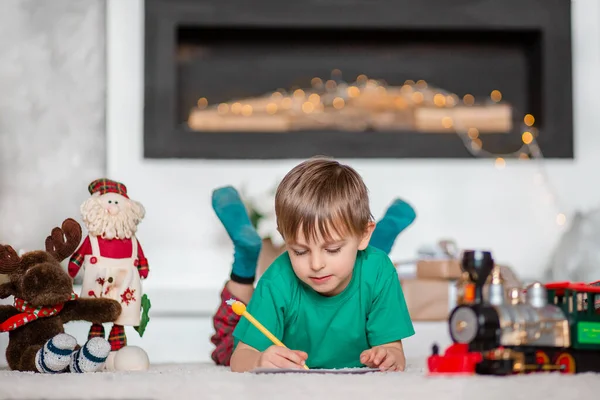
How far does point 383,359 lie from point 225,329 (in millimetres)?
440

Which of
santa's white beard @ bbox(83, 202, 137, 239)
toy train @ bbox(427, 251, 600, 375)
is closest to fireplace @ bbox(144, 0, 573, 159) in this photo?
santa's white beard @ bbox(83, 202, 137, 239)

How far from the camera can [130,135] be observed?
6.86 ft

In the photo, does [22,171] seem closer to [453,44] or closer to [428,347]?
[428,347]

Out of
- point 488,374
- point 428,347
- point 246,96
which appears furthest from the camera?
point 246,96

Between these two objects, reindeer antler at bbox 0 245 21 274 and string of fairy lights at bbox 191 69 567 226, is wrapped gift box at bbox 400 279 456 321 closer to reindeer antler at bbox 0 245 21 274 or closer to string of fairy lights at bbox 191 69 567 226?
string of fairy lights at bbox 191 69 567 226

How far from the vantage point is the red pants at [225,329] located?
56.6 inches

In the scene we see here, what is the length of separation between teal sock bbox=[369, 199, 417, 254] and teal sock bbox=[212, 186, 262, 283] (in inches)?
10.0

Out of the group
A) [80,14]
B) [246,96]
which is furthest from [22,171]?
[246,96]

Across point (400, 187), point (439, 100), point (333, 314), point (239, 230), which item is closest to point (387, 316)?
point (333, 314)

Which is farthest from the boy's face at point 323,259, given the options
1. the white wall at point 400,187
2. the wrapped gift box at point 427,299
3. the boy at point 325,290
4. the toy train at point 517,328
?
the white wall at point 400,187

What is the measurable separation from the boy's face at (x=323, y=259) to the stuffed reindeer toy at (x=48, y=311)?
326 millimetres

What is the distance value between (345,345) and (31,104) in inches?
53.0

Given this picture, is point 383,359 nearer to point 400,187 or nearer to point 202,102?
point 400,187

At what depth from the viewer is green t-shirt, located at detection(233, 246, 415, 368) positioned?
1198mm
